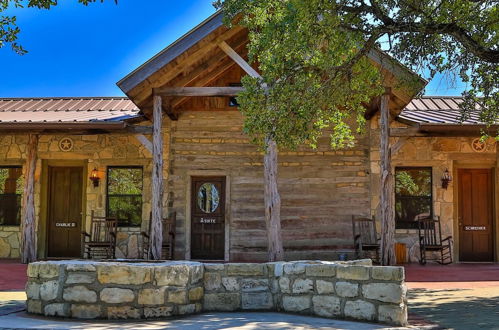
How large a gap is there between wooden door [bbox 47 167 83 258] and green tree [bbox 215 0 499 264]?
6561 mm

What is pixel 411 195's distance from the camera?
12.8 metres

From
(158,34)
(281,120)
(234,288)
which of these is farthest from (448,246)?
(158,34)

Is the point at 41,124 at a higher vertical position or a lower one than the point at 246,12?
lower

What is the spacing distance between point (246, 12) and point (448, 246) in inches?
267

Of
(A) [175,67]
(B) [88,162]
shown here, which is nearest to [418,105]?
(A) [175,67]

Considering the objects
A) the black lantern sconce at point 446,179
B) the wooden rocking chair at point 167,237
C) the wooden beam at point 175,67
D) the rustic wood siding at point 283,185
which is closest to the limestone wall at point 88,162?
the wooden rocking chair at point 167,237

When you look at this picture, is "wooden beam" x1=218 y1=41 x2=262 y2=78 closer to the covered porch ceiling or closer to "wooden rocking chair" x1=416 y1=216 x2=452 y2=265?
the covered porch ceiling

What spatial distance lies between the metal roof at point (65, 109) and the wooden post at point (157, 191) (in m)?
1.18

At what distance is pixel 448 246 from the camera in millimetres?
12320

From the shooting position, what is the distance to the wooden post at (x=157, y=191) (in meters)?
10.6

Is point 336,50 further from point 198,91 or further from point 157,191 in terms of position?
point 157,191

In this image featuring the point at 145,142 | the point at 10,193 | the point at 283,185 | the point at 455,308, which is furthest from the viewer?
the point at 10,193

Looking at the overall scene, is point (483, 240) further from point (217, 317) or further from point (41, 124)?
point (41, 124)

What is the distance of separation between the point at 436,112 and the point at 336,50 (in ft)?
18.9
